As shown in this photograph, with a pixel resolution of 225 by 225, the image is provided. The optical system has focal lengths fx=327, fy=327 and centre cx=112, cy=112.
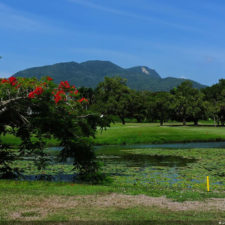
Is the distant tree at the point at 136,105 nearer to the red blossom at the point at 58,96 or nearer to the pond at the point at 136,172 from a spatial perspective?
the pond at the point at 136,172

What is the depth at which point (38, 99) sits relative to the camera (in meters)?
19.9

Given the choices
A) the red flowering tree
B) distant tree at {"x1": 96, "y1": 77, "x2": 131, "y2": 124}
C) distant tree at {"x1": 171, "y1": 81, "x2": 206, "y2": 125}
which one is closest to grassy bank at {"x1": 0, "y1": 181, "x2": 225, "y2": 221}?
the red flowering tree

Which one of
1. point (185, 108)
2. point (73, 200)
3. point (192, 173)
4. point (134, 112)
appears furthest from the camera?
point (134, 112)

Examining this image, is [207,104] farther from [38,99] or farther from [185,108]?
[38,99]

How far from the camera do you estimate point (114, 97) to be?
98.2 metres

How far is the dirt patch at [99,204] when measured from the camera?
11.7 meters

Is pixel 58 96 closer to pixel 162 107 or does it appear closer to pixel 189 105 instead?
pixel 189 105

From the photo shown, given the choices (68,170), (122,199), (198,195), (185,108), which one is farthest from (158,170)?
(185,108)

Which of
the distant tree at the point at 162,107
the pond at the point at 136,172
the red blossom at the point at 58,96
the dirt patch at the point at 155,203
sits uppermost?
the distant tree at the point at 162,107

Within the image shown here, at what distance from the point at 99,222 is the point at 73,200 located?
368 cm

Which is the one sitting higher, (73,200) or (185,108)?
(185,108)

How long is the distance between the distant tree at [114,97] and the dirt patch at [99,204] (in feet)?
267

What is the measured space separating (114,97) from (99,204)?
85.7 metres

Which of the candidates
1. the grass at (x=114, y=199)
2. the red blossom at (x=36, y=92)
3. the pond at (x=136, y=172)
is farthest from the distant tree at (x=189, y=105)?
the red blossom at (x=36, y=92)
